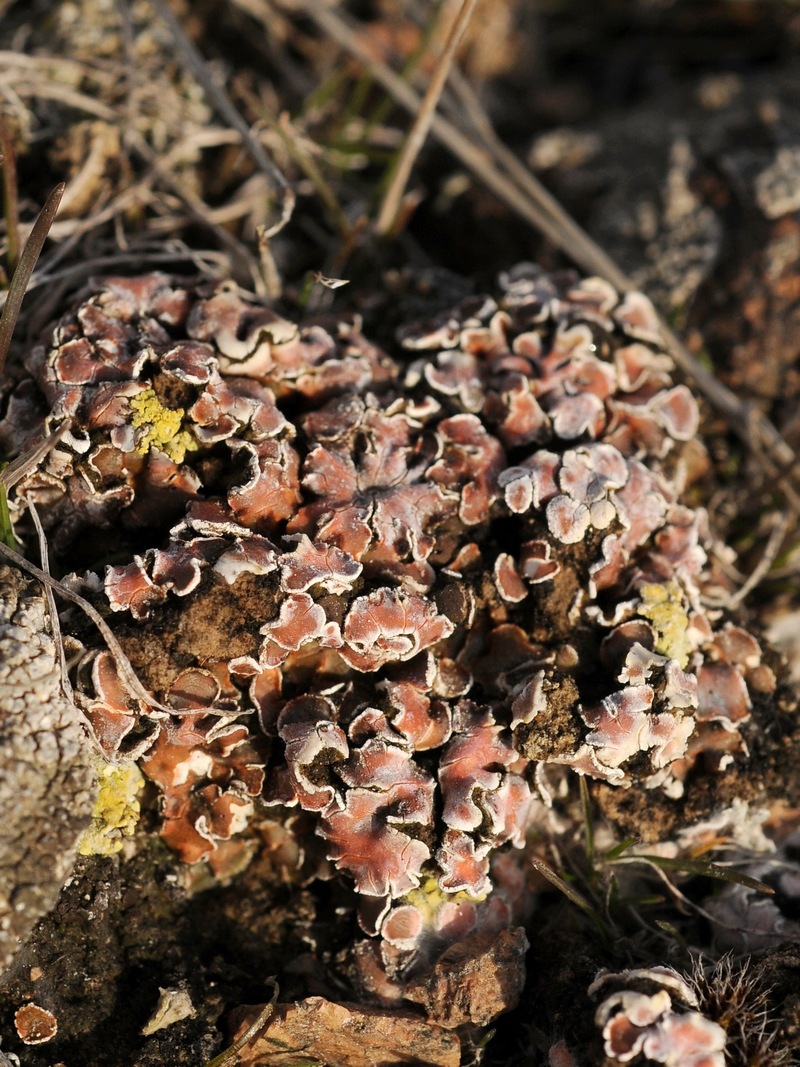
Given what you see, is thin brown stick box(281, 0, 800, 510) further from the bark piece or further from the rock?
the bark piece

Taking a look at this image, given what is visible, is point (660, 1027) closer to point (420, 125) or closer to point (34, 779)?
point (34, 779)

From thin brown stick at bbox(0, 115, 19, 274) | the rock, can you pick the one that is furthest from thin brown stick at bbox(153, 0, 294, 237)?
the rock

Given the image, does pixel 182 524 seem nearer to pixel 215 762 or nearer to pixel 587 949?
pixel 215 762

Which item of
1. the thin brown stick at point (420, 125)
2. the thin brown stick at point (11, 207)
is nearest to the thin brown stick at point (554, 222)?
the thin brown stick at point (420, 125)

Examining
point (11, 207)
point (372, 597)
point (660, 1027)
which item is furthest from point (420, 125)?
point (660, 1027)

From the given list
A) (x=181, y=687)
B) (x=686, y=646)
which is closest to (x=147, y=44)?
(x=181, y=687)

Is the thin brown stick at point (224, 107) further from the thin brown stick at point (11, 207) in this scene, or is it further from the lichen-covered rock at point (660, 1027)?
the lichen-covered rock at point (660, 1027)
